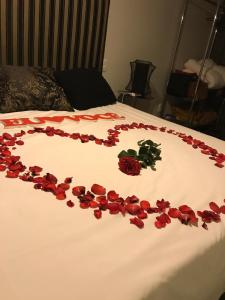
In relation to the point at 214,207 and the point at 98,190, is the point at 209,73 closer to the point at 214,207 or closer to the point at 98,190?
the point at 214,207

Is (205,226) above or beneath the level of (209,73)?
beneath

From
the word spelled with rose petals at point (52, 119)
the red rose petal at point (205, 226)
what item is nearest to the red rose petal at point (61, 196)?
the red rose petal at point (205, 226)

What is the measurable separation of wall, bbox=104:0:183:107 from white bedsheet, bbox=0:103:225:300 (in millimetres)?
1999

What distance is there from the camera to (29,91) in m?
1.99

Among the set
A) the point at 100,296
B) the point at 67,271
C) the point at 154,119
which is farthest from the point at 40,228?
the point at 154,119

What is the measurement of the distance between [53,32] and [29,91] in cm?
79

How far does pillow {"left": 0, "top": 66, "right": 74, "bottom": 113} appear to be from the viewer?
75.2 inches

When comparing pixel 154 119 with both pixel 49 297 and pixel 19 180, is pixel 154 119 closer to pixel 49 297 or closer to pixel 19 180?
pixel 19 180

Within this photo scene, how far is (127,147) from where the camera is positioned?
1.64m

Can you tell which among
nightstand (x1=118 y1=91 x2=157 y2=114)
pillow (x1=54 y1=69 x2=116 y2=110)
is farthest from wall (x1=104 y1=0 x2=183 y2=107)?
pillow (x1=54 y1=69 x2=116 y2=110)

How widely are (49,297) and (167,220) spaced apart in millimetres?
496

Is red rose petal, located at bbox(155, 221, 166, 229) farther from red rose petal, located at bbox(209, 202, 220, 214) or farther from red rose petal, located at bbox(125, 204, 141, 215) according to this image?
red rose petal, located at bbox(209, 202, 220, 214)

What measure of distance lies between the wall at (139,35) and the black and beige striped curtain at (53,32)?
15 cm

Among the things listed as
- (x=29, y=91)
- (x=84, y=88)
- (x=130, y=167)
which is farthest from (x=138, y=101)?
(x=130, y=167)
